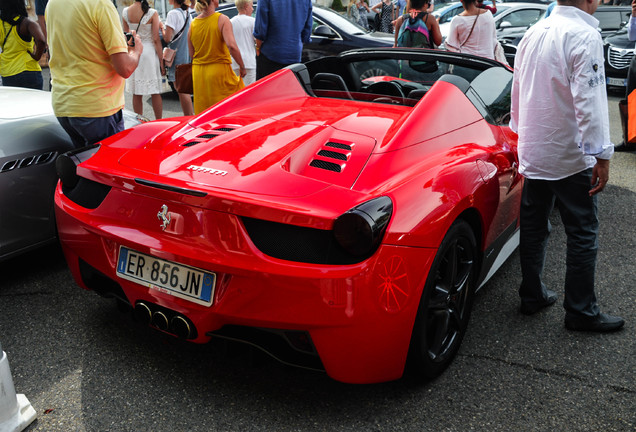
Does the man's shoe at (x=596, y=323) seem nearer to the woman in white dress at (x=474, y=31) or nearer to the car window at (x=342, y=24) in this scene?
the woman in white dress at (x=474, y=31)

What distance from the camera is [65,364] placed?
267cm

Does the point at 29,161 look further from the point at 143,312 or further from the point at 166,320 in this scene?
the point at 166,320

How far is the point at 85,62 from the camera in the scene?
12.0ft

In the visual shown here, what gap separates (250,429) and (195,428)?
8.1 inches

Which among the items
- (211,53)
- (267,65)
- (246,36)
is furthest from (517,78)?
(246,36)

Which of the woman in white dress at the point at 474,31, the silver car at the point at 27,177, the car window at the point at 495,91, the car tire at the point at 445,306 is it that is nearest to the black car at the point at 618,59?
the woman in white dress at the point at 474,31

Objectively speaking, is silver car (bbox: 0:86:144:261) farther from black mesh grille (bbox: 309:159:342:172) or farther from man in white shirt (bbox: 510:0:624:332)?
man in white shirt (bbox: 510:0:624:332)

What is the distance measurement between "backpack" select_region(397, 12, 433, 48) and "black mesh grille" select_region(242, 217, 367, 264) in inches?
177

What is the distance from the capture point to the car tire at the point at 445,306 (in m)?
2.32

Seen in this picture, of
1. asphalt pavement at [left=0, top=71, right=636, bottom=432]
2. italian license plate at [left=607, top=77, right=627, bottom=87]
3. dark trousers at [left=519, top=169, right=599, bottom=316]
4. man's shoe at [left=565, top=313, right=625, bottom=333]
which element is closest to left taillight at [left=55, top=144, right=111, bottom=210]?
asphalt pavement at [left=0, top=71, right=636, bottom=432]

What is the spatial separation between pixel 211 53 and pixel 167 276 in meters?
3.67

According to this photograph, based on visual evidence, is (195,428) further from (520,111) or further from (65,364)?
(520,111)

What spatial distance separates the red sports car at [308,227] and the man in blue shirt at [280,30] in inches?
124

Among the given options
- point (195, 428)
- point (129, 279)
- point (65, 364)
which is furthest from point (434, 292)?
point (65, 364)
